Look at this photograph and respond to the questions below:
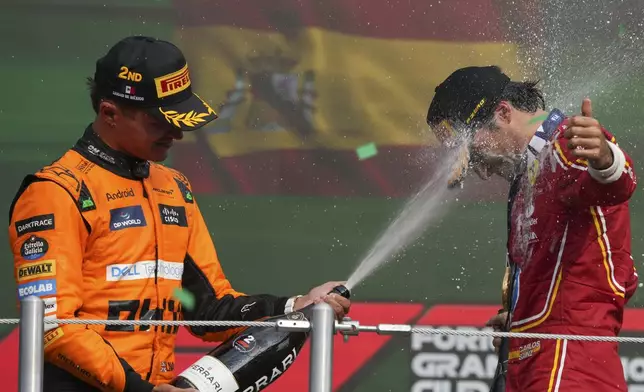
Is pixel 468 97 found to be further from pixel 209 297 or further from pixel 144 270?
pixel 144 270

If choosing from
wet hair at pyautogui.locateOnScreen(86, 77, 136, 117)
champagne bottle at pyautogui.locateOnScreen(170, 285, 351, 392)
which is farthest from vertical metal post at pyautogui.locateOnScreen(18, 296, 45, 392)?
wet hair at pyautogui.locateOnScreen(86, 77, 136, 117)

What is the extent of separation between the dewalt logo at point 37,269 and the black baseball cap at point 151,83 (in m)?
0.48

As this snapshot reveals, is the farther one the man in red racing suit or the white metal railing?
the man in red racing suit

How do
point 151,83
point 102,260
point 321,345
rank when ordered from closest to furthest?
1. point 321,345
2. point 102,260
3. point 151,83

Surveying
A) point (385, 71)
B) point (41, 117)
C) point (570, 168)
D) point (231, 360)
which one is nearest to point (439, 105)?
point (570, 168)

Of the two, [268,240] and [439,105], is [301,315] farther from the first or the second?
[268,240]

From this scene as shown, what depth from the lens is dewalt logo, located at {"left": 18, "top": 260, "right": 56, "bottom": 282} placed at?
312 cm

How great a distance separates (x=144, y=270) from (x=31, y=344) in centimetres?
47

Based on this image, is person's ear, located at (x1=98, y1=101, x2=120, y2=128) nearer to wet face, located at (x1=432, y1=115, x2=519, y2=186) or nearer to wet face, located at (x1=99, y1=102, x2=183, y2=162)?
wet face, located at (x1=99, y1=102, x2=183, y2=162)

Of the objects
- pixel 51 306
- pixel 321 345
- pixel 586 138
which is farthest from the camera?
pixel 51 306

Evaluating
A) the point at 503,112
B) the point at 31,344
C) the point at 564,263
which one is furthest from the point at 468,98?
the point at 31,344

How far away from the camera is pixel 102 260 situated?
3230mm

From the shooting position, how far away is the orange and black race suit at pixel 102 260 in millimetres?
3129

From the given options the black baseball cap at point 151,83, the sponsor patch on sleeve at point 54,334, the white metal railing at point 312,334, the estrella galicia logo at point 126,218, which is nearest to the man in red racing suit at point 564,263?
the white metal railing at point 312,334
